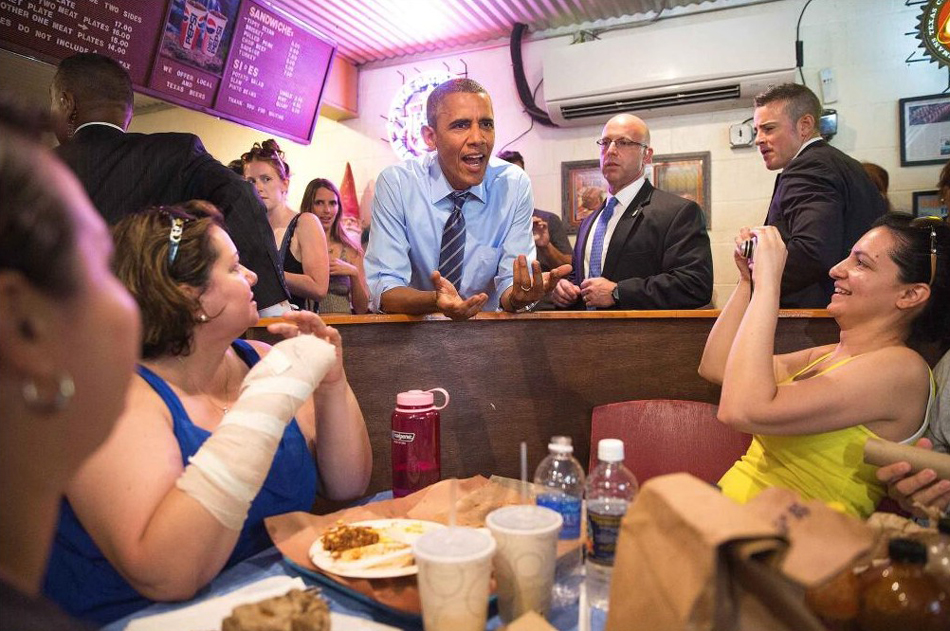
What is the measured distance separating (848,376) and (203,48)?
14.4 feet

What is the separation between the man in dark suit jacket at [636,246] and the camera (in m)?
3.07

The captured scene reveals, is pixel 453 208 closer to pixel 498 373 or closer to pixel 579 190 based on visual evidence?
pixel 498 373

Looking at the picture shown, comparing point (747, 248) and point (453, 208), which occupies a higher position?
point (453, 208)

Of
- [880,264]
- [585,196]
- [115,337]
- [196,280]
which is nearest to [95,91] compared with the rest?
[196,280]

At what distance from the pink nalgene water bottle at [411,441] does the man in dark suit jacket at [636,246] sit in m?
1.37

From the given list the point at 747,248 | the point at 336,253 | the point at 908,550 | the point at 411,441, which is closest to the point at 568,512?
the point at 908,550

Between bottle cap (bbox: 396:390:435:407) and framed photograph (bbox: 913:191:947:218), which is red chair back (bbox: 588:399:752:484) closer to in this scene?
bottle cap (bbox: 396:390:435:407)

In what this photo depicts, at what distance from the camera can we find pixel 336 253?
189 inches

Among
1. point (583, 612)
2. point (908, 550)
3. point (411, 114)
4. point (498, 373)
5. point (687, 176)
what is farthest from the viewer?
point (411, 114)

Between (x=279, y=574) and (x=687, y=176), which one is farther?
(x=687, y=176)

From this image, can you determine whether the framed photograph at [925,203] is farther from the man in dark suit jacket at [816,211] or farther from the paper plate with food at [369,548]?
the paper plate with food at [369,548]

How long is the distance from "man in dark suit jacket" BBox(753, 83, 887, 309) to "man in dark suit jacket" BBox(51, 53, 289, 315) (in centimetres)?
230

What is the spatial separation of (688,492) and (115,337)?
24.9 inches

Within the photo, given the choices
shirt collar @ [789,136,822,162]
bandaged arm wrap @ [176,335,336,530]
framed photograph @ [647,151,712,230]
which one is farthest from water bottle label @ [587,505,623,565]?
framed photograph @ [647,151,712,230]
